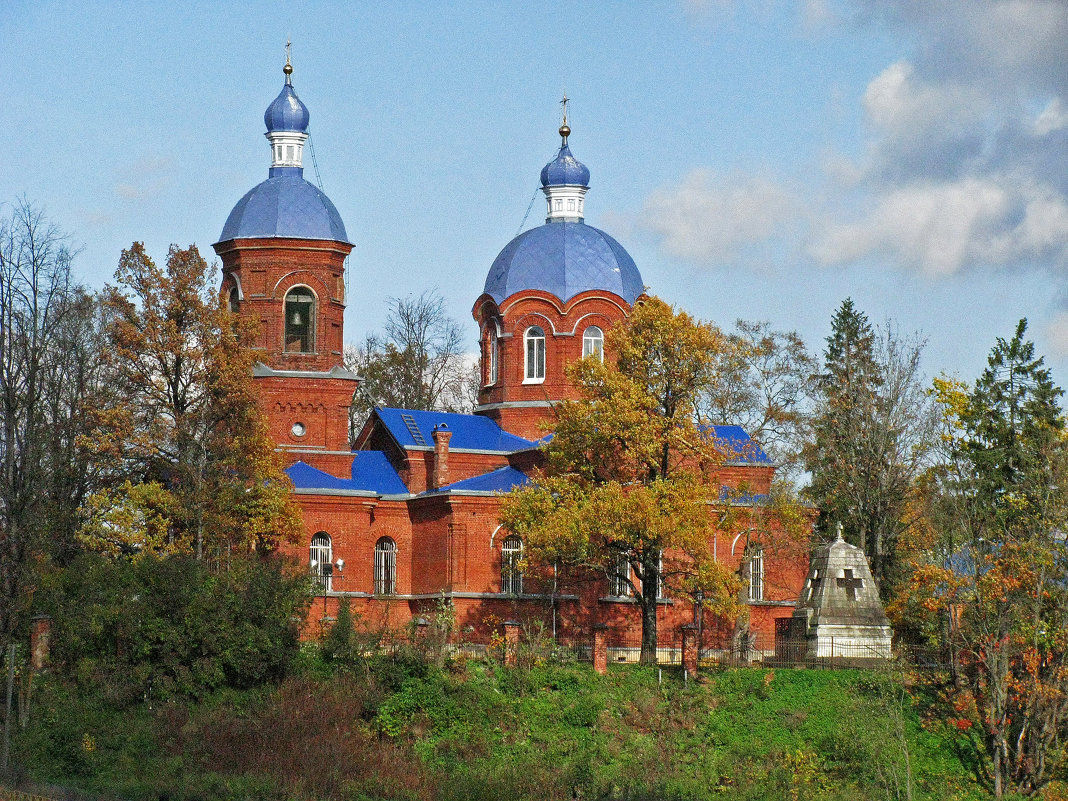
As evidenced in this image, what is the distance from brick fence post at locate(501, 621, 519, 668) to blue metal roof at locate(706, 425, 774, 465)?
18.3ft

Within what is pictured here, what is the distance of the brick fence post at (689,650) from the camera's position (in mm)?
29719

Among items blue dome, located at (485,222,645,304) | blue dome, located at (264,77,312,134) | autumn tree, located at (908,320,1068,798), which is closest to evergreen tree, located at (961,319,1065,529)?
autumn tree, located at (908,320,1068,798)

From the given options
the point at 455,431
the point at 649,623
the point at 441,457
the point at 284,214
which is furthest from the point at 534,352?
the point at 649,623

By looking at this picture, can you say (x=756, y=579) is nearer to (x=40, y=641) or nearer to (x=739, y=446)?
(x=739, y=446)

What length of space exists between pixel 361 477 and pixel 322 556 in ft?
7.96

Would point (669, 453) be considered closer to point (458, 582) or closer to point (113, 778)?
point (458, 582)

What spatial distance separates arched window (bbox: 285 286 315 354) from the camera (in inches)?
1459

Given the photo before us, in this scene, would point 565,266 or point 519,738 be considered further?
point 565,266

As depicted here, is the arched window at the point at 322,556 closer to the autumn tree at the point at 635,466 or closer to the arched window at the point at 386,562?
the arched window at the point at 386,562

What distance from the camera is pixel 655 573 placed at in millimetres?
31438

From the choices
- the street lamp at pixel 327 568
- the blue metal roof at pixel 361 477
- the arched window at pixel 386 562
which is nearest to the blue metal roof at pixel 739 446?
the blue metal roof at pixel 361 477

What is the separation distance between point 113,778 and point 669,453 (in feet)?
42.7

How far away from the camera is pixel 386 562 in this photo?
36.8m

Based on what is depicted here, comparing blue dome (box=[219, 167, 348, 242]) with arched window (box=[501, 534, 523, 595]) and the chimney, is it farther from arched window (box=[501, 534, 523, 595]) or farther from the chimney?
arched window (box=[501, 534, 523, 595])
